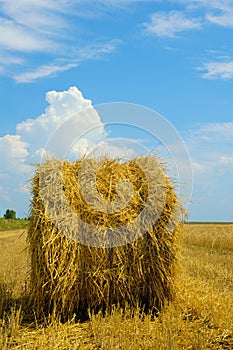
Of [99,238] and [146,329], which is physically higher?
[99,238]

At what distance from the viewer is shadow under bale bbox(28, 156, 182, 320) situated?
5.99 meters

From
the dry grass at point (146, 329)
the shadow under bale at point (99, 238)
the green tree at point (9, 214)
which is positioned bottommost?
the dry grass at point (146, 329)

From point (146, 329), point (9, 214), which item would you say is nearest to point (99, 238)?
point (146, 329)

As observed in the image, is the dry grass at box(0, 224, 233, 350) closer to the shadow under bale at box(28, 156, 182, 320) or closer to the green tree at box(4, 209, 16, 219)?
the shadow under bale at box(28, 156, 182, 320)

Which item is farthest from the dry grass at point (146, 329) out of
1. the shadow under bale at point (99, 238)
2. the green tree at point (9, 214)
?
the green tree at point (9, 214)

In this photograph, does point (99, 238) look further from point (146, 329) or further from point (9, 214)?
point (9, 214)

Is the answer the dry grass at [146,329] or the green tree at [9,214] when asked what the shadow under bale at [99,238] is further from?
the green tree at [9,214]

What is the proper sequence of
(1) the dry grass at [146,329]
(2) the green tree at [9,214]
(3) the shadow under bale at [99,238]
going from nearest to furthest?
(1) the dry grass at [146,329] → (3) the shadow under bale at [99,238] → (2) the green tree at [9,214]

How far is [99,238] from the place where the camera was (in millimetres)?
→ 6004

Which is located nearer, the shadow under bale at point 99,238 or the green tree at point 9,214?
the shadow under bale at point 99,238

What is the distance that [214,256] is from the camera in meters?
12.8

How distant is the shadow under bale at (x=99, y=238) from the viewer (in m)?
5.99

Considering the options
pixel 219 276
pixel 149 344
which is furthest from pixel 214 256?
pixel 149 344

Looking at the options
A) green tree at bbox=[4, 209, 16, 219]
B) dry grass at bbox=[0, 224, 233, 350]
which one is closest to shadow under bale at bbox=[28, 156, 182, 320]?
dry grass at bbox=[0, 224, 233, 350]
